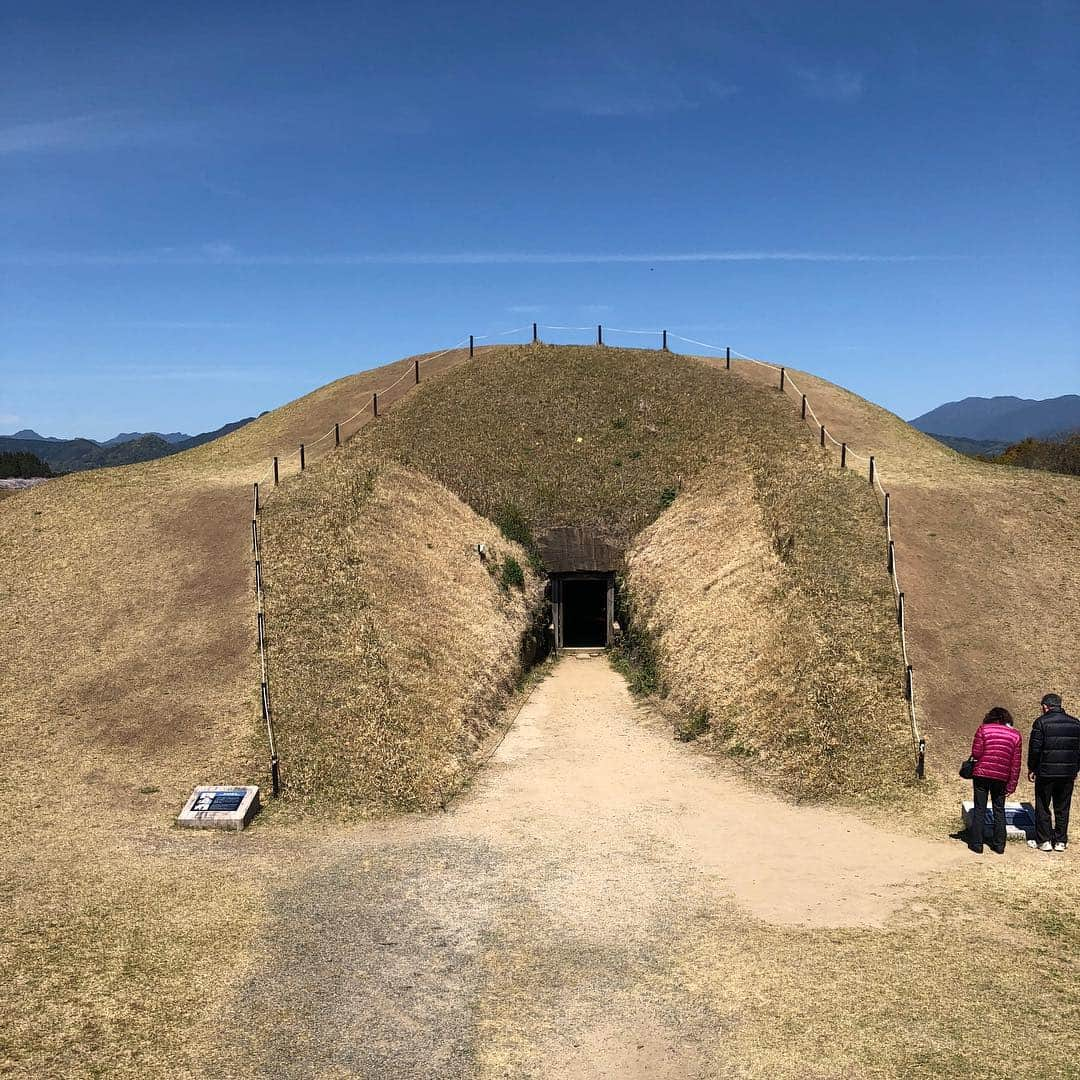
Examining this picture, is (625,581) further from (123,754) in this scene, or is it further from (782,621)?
(123,754)

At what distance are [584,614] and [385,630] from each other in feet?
53.5

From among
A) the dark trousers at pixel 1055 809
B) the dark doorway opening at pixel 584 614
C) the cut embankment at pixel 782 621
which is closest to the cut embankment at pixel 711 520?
the cut embankment at pixel 782 621

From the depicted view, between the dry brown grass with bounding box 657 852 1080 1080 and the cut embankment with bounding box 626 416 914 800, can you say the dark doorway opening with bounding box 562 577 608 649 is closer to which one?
the cut embankment with bounding box 626 416 914 800

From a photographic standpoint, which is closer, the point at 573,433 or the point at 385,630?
the point at 385,630

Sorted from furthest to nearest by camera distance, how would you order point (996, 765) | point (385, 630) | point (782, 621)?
point (782, 621) → point (385, 630) → point (996, 765)

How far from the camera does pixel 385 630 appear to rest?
2383cm

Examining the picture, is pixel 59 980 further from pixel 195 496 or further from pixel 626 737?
pixel 195 496

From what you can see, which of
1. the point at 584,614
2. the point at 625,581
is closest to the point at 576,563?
the point at 625,581

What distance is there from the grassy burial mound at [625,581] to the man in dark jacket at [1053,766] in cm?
389

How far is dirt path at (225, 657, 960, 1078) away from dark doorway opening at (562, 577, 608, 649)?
13.9 meters

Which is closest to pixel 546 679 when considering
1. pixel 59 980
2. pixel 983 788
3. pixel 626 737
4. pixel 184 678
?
pixel 626 737

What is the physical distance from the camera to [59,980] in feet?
37.1

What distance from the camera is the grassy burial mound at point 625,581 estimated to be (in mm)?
20609

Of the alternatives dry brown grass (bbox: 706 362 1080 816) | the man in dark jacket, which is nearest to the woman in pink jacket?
the man in dark jacket
